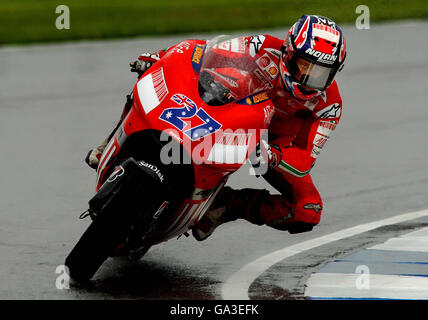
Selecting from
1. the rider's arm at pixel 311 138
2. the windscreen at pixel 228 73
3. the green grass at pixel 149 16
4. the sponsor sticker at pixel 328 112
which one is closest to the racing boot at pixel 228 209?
the rider's arm at pixel 311 138

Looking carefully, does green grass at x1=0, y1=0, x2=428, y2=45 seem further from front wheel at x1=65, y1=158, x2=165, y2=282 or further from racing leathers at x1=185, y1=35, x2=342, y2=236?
front wheel at x1=65, y1=158, x2=165, y2=282

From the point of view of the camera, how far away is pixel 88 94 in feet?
45.8

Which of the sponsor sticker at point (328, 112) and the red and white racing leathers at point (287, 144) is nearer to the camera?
the red and white racing leathers at point (287, 144)

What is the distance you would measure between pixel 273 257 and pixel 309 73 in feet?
5.23

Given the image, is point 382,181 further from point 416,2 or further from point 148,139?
point 416,2

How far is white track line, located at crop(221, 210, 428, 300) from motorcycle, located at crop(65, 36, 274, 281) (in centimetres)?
50

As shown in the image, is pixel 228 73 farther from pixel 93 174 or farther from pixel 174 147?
pixel 93 174

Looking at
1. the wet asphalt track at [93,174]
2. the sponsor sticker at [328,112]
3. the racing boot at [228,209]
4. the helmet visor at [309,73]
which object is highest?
the helmet visor at [309,73]

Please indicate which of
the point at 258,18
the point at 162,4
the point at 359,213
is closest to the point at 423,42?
the point at 258,18

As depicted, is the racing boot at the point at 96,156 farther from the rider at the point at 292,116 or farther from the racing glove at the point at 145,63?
the racing glove at the point at 145,63

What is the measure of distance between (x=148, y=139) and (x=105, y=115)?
20.8 feet

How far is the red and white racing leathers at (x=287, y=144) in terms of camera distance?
6.99 m

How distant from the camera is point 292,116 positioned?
7363mm

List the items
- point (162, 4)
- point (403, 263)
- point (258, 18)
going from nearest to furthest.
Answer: point (403, 263) < point (258, 18) < point (162, 4)
